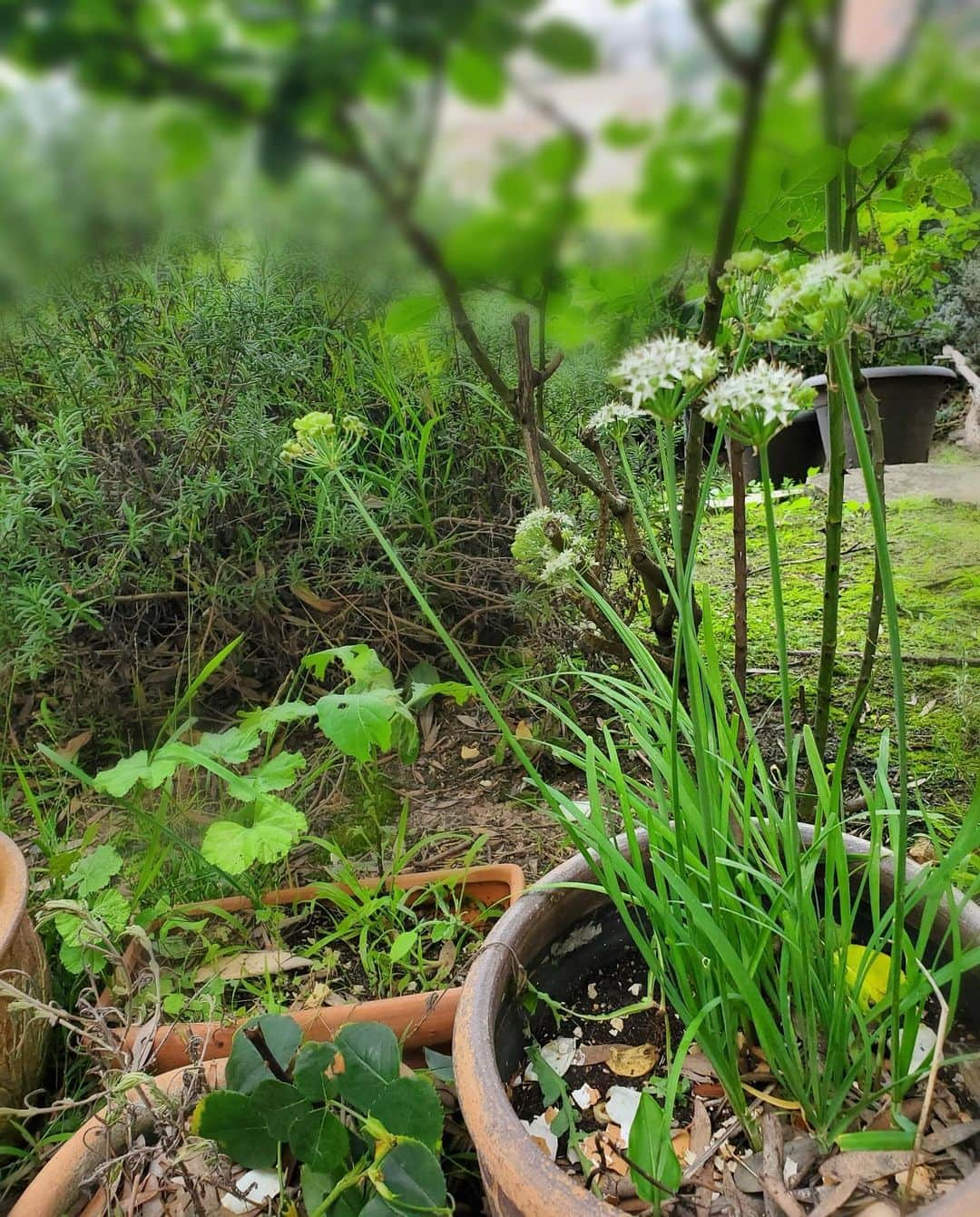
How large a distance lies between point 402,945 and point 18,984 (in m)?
0.43

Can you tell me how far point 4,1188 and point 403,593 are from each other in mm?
939

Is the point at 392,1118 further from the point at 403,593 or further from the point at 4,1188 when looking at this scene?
the point at 403,593

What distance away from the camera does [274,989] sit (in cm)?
101

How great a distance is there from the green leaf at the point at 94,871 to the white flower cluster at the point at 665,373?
2.94ft

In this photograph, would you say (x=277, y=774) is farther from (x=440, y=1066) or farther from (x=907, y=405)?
(x=907, y=405)

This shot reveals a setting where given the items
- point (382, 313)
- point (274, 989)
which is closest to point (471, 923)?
point (274, 989)

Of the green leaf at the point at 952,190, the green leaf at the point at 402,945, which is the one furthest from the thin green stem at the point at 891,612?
the green leaf at the point at 402,945

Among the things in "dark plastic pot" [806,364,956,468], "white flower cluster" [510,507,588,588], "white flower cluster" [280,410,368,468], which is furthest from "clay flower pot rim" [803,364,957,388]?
"white flower cluster" [280,410,368,468]

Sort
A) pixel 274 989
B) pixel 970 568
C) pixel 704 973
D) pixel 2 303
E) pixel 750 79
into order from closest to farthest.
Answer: pixel 750 79, pixel 2 303, pixel 704 973, pixel 274 989, pixel 970 568

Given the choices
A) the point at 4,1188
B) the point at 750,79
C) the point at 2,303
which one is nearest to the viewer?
the point at 750,79

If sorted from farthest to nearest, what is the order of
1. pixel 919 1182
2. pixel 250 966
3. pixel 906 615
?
1. pixel 906 615
2. pixel 250 966
3. pixel 919 1182

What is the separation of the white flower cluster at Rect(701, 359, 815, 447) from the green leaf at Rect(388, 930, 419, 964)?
2.47 ft

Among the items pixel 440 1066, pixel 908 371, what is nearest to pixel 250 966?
pixel 440 1066

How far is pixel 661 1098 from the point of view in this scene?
28.1 inches
